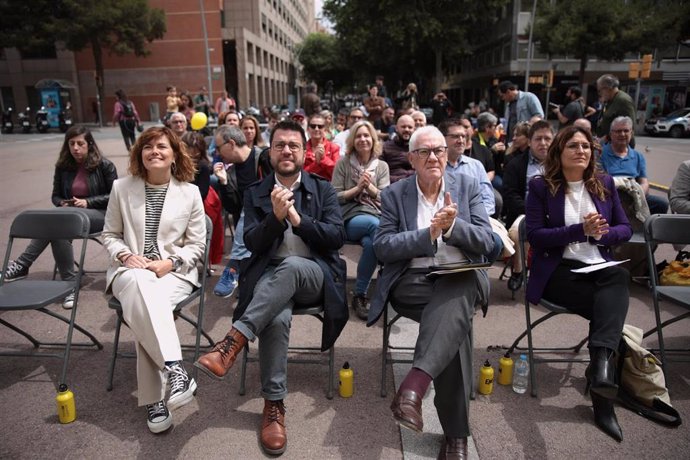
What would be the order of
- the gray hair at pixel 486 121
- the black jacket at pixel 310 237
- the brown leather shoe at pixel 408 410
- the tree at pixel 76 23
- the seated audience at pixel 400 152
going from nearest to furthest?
the brown leather shoe at pixel 408 410
the black jacket at pixel 310 237
the seated audience at pixel 400 152
the gray hair at pixel 486 121
the tree at pixel 76 23

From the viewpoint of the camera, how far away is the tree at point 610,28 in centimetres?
2622

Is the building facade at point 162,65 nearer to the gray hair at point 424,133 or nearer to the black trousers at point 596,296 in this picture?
the gray hair at point 424,133

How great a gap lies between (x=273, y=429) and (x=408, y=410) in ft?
2.72

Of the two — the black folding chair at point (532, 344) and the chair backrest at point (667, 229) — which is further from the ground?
the chair backrest at point (667, 229)

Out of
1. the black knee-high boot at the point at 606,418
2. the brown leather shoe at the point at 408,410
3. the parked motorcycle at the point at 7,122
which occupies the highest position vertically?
the parked motorcycle at the point at 7,122

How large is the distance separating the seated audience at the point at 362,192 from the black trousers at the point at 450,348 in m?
1.66

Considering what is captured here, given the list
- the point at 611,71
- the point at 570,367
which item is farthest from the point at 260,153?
the point at 611,71

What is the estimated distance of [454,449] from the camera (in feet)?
8.14

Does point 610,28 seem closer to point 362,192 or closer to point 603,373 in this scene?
point 362,192

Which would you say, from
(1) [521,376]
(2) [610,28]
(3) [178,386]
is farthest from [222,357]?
(2) [610,28]

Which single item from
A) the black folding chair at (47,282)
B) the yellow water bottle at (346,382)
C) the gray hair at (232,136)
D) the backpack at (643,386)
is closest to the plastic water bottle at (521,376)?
the backpack at (643,386)

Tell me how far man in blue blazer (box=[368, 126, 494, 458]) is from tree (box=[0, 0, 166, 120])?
110ft

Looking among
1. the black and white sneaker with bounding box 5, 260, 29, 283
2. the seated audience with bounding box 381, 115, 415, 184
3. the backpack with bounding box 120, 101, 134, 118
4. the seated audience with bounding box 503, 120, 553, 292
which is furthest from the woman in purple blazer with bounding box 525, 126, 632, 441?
the backpack with bounding box 120, 101, 134, 118

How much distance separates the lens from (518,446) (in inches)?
103
